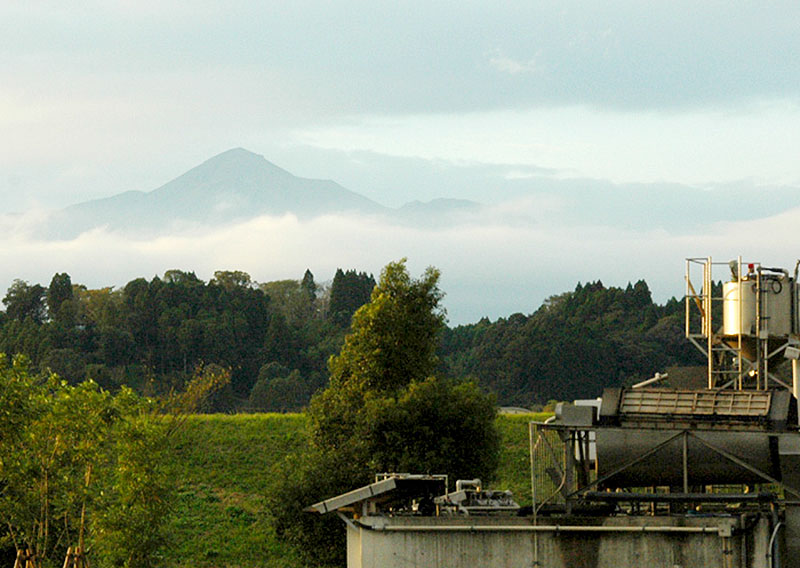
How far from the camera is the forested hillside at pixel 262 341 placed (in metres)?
115

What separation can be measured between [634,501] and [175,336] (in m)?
95.4

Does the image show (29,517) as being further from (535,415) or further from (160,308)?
(160,308)

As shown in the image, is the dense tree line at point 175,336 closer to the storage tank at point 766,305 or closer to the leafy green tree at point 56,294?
the leafy green tree at point 56,294

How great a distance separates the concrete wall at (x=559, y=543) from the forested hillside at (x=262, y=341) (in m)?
79.8

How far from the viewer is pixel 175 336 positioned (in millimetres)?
121812

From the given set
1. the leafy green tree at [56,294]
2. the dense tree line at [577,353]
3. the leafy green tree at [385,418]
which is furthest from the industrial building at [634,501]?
the leafy green tree at [56,294]

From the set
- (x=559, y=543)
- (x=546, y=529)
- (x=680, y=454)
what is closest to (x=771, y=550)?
(x=680, y=454)

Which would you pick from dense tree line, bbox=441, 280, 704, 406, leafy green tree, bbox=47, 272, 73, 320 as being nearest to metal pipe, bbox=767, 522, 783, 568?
dense tree line, bbox=441, 280, 704, 406

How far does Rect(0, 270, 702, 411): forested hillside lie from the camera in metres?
115

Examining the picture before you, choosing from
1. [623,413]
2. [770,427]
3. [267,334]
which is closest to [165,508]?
[623,413]

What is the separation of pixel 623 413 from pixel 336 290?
105815 mm

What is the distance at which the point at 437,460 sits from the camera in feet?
164

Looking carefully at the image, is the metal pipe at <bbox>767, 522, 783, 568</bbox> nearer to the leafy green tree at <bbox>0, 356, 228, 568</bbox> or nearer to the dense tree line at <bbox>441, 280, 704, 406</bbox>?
the leafy green tree at <bbox>0, 356, 228, 568</bbox>

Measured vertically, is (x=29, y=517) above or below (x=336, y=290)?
below
